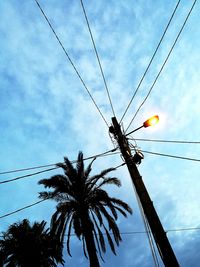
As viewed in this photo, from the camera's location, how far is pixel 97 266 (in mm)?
17125

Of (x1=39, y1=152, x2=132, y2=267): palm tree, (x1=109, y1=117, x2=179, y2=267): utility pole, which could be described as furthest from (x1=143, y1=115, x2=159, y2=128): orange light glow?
(x1=39, y1=152, x2=132, y2=267): palm tree

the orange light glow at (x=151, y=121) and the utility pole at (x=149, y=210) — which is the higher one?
the orange light glow at (x=151, y=121)

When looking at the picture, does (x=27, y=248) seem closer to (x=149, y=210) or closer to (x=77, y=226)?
(x=77, y=226)

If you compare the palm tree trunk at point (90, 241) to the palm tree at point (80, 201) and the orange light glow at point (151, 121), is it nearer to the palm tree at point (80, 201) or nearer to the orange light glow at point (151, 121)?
the palm tree at point (80, 201)

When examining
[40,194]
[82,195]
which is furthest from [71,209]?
[40,194]

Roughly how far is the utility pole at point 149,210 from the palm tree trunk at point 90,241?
1043 cm

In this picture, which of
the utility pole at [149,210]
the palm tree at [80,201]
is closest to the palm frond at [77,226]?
the palm tree at [80,201]

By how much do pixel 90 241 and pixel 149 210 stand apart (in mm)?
11544

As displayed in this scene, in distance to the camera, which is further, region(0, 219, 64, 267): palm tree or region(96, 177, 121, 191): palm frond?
region(0, 219, 64, 267): palm tree

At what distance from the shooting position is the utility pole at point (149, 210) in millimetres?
6582

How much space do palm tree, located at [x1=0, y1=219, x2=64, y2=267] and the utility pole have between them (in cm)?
1833

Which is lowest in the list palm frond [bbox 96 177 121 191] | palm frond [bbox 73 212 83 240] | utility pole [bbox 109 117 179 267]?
utility pole [bbox 109 117 179 267]

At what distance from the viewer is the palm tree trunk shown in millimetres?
17141

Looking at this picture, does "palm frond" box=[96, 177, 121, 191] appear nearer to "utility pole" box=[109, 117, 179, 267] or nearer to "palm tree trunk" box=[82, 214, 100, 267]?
"palm tree trunk" box=[82, 214, 100, 267]
